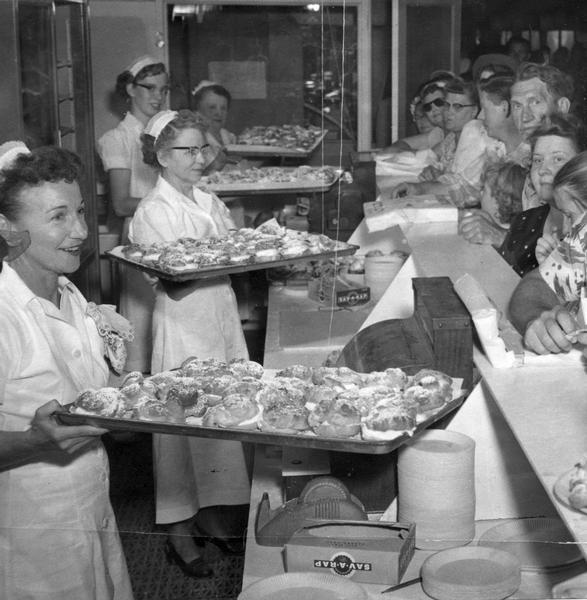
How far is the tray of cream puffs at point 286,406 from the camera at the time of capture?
1.20 meters

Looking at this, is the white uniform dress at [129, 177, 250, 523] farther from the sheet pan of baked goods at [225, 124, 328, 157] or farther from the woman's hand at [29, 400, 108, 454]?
the sheet pan of baked goods at [225, 124, 328, 157]

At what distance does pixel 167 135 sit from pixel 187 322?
1.68 feet

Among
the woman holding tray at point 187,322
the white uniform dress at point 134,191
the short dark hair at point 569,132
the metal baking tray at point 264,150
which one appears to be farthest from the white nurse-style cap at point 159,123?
the metal baking tray at point 264,150

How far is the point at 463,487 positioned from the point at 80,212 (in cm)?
74

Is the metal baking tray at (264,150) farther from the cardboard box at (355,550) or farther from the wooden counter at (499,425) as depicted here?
the cardboard box at (355,550)

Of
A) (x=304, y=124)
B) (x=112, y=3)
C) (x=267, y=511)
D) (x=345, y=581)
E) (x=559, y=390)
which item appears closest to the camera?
(x=345, y=581)

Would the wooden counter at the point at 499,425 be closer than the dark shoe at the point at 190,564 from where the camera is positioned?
No

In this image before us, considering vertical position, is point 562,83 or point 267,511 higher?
point 562,83

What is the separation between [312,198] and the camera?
153 inches

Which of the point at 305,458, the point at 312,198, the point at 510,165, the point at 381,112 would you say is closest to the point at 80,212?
the point at 305,458

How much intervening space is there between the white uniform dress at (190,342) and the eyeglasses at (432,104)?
162cm

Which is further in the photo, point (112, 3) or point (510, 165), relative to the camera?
point (112, 3)

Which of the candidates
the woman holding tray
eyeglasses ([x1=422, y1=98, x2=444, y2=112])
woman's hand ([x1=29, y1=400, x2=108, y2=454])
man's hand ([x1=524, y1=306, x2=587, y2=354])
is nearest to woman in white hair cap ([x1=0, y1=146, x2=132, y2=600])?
woman's hand ([x1=29, y1=400, x2=108, y2=454])

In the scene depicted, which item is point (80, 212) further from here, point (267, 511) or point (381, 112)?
point (381, 112)
